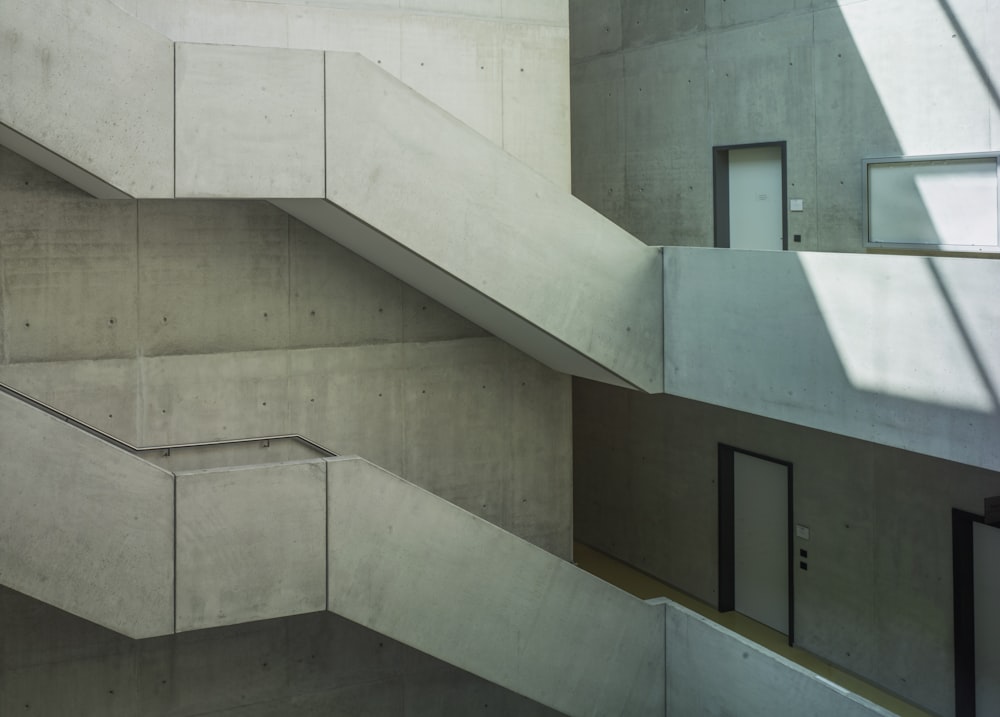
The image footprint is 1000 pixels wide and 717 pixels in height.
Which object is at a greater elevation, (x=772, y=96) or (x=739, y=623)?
(x=772, y=96)

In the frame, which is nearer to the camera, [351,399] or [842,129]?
[351,399]

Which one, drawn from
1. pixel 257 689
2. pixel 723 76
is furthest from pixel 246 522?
pixel 723 76

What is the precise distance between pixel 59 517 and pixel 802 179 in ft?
27.4

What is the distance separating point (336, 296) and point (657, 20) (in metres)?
6.11

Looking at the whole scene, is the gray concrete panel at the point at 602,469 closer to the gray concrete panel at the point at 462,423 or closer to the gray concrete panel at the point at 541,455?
the gray concrete panel at the point at 541,455

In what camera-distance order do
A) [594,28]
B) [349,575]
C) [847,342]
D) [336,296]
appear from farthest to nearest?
[594,28] < [336,296] < [349,575] < [847,342]

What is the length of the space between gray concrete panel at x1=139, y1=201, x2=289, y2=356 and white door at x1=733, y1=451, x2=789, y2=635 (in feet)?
20.5

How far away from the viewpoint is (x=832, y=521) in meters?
11.7

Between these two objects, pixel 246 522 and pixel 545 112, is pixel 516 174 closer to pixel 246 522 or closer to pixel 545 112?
pixel 545 112

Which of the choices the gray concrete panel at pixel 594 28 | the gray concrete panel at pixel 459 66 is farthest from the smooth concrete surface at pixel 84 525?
the gray concrete panel at pixel 594 28

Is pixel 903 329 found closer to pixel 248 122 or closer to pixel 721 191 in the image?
pixel 248 122

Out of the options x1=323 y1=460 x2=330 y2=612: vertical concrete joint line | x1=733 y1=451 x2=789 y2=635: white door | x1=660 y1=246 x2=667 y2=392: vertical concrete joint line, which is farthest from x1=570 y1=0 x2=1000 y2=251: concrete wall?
x1=323 y1=460 x2=330 y2=612: vertical concrete joint line

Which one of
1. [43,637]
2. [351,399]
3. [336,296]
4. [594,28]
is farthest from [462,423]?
[594,28]

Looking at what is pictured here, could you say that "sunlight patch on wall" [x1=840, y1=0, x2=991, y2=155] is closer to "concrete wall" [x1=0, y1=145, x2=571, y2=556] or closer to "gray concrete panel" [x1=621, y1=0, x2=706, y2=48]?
"gray concrete panel" [x1=621, y1=0, x2=706, y2=48]
